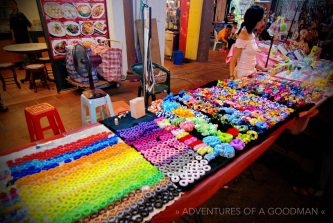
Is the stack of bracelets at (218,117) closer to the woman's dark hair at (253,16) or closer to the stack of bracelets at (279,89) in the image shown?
the stack of bracelets at (279,89)

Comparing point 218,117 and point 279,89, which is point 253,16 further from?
point 218,117

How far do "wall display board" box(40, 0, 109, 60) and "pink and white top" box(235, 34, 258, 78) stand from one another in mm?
3838

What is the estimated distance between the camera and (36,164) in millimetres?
1431

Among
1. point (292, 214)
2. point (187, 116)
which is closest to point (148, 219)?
point (187, 116)

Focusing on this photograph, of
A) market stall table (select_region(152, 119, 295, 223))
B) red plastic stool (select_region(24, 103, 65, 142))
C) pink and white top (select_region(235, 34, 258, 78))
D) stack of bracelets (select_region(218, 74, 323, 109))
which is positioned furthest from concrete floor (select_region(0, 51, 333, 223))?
pink and white top (select_region(235, 34, 258, 78))

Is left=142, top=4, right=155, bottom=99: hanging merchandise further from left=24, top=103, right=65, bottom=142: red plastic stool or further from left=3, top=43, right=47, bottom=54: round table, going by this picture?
left=3, top=43, right=47, bottom=54: round table

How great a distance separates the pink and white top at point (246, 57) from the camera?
3.05 metres

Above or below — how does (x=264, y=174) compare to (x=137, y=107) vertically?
below

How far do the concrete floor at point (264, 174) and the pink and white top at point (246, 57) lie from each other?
1.26 meters

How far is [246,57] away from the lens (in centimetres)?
324

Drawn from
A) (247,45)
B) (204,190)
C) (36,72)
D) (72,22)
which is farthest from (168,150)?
(36,72)

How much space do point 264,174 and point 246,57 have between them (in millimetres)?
1770

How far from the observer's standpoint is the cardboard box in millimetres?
2041

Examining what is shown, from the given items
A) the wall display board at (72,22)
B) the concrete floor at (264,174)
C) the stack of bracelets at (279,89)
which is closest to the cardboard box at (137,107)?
the concrete floor at (264,174)
